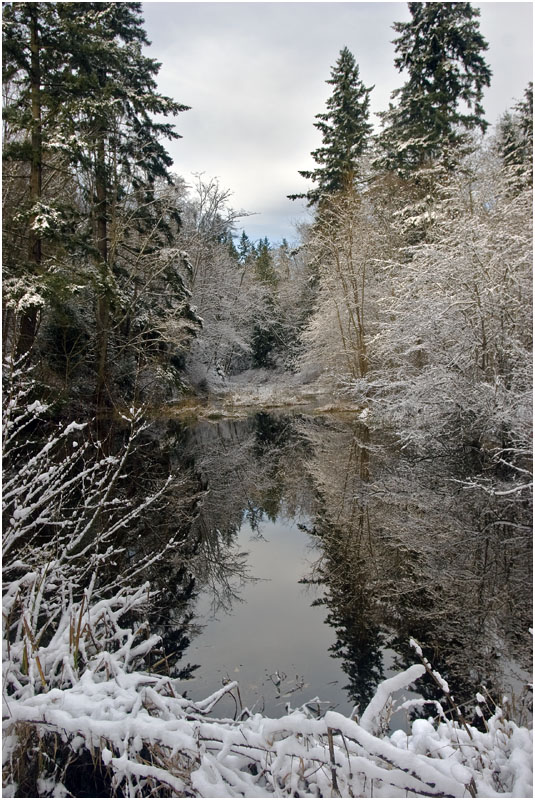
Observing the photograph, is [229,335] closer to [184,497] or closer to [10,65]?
[10,65]

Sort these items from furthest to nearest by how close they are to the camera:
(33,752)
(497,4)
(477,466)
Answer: (477,466), (497,4), (33,752)

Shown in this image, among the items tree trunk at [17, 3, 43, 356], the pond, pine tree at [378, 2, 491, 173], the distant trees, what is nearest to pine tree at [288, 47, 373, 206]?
pine tree at [378, 2, 491, 173]

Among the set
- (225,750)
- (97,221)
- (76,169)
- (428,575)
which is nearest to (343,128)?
(97,221)

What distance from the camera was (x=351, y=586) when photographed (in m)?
4.81

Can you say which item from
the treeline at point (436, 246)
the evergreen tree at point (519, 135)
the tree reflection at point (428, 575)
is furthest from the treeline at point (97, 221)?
the evergreen tree at point (519, 135)

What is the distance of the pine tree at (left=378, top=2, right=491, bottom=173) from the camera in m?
11.9

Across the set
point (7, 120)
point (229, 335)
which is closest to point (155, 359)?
point (7, 120)

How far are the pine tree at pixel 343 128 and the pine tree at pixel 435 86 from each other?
9.26ft

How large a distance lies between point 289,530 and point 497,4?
6145 millimetres

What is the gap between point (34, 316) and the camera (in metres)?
10.5

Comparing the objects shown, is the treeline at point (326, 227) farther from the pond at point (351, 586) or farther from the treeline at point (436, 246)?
the pond at point (351, 586)

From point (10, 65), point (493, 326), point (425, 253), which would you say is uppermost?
point (10, 65)

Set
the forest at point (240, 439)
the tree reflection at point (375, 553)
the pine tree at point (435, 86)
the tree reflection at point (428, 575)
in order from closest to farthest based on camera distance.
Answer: the forest at point (240, 439) → the tree reflection at point (428, 575) → the tree reflection at point (375, 553) → the pine tree at point (435, 86)

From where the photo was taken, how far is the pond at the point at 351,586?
11.1ft
